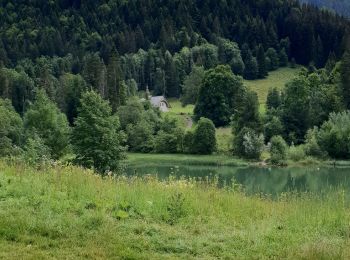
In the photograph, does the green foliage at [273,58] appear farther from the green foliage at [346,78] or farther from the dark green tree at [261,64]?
the green foliage at [346,78]

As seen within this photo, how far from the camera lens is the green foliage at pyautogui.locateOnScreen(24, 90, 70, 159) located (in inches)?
2977

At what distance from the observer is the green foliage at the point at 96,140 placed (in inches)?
1950

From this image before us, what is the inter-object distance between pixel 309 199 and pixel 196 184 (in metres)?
2.86

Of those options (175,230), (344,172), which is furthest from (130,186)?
(344,172)

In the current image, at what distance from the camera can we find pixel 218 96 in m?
119

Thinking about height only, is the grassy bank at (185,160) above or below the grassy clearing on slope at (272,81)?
below

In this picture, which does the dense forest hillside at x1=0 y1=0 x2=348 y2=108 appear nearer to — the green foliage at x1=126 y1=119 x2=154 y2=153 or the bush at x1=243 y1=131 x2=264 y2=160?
the green foliage at x1=126 y1=119 x2=154 y2=153

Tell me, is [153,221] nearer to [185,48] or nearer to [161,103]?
[161,103]

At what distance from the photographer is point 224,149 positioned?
9819cm

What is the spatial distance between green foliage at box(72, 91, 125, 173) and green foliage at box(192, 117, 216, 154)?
45.2 m

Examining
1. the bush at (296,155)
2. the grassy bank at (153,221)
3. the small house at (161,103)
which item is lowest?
the bush at (296,155)

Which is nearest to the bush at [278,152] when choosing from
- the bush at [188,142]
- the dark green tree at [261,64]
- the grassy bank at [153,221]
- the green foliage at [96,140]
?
the bush at [188,142]

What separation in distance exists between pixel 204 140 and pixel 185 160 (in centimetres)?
749

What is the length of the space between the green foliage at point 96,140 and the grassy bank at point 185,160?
3676 cm
